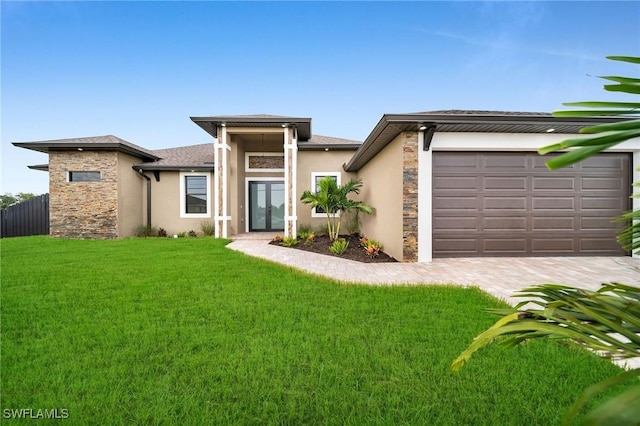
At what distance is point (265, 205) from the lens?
13.6 meters

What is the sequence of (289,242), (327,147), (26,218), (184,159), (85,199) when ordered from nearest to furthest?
1. (289,242)
2. (85,199)
3. (327,147)
4. (26,218)
5. (184,159)

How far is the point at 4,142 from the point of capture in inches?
433

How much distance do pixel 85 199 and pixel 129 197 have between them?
4.82 ft

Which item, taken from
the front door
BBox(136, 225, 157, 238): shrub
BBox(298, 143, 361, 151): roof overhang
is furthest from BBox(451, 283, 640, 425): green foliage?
BBox(136, 225, 157, 238): shrub

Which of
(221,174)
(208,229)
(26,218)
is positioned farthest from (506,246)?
(26,218)

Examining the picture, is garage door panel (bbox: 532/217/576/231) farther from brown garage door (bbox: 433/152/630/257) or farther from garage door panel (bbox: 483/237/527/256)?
garage door panel (bbox: 483/237/527/256)

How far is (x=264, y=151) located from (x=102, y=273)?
9.01 metres

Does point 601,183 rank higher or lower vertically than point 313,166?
lower

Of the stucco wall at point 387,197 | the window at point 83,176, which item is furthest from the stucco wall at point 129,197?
the stucco wall at point 387,197

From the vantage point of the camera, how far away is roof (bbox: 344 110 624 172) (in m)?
6.18

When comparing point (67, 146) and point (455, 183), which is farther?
point (67, 146)

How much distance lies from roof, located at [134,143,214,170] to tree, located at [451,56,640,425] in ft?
42.8

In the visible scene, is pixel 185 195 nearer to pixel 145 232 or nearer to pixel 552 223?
pixel 145 232

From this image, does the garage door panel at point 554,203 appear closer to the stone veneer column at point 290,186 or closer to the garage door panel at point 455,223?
the garage door panel at point 455,223
